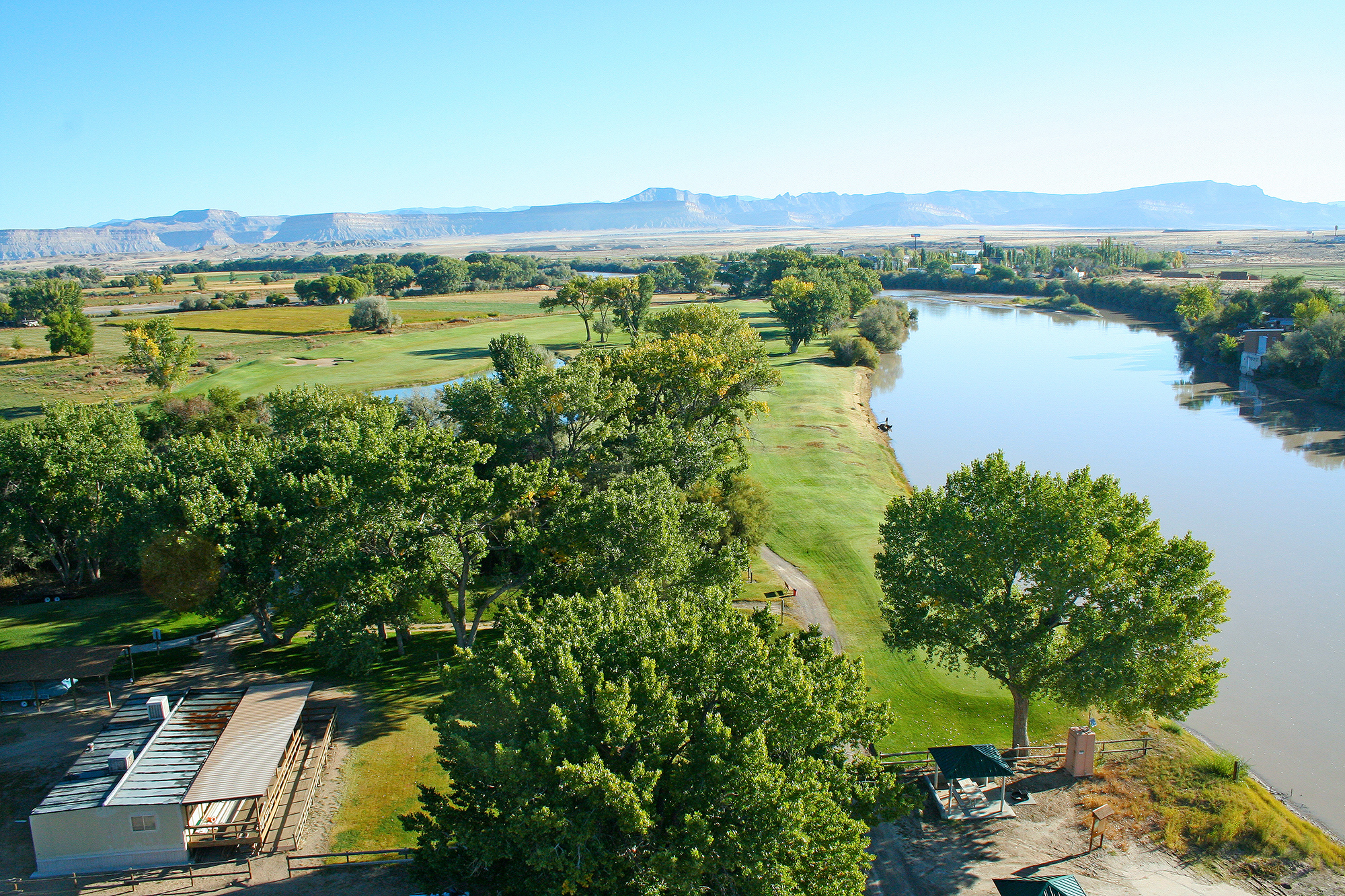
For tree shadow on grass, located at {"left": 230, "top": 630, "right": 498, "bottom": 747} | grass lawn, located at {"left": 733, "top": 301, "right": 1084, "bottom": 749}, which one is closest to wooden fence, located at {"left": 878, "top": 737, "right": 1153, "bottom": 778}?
grass lawn, located at {"left": 733, "top": 301, "right": 1084, "bottom": 749}

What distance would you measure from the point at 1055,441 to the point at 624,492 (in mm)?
48260

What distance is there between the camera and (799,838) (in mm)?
15469

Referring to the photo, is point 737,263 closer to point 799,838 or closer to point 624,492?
point 624,492

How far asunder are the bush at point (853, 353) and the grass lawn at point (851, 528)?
88.4 inches

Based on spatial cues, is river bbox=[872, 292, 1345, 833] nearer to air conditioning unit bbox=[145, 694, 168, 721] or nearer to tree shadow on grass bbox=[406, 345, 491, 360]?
air conditioning unit bbox=[145, 694, 168, 721]

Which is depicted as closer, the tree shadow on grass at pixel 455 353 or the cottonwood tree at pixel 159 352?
the cottonwood tree at pixel 159 352

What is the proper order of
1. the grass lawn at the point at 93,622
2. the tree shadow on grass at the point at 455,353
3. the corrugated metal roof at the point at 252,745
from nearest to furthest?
the corrugated metal roof at the point at 252,745 → the grass lawn at the point at 93,622 → the tree shadow on grass at the point at 455,353

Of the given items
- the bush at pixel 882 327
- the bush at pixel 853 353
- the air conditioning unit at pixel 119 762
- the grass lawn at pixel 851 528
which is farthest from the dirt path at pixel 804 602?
the bush at pixel 882 327

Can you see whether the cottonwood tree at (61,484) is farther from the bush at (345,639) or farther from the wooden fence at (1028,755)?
the wooden fence at (1028,755)

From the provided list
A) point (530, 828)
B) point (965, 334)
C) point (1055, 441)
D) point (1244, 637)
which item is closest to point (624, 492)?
point (530, 828)

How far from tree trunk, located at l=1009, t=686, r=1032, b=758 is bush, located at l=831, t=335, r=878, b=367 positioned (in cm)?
7205

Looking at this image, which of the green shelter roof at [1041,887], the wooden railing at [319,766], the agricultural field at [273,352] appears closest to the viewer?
the green shelter roof at [1041,887]

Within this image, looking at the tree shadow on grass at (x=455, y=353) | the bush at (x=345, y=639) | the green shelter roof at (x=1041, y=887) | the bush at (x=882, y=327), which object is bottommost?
the green shelter roof at (x=1041, y=887)

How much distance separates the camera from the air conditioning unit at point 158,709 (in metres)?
23.6
